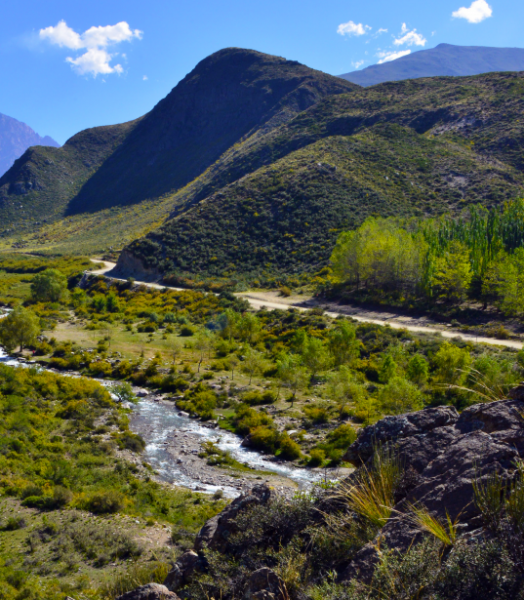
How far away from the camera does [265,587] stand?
253 inches

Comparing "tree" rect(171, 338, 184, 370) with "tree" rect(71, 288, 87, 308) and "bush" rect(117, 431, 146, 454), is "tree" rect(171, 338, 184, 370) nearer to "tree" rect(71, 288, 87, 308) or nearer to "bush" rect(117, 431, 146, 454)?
"bush" rect(117, 431, 146, 454)

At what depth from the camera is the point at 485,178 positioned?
233 feet

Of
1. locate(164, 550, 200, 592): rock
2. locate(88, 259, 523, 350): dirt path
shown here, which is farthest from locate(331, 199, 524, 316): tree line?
locate(164, 550, 200, 592): rock

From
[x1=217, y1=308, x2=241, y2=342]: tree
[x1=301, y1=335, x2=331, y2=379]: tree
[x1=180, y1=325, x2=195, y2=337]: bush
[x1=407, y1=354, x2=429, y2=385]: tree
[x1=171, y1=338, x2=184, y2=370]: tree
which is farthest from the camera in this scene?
[x1=180, y1=325, x2=195, y2=337]: bush


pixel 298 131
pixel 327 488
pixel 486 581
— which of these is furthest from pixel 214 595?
pixel 298 131

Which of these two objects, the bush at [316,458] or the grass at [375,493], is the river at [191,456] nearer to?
the bush at [316,458]

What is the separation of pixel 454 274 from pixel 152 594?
42.7m

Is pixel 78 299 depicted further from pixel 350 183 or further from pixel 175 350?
pixel 350 183

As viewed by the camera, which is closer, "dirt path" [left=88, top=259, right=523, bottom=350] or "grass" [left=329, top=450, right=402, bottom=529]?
"grass" [left=329, top=450, right=402, bottom=529]

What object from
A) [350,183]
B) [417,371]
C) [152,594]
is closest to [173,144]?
[350,183]

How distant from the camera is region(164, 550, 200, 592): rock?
812 centimetres

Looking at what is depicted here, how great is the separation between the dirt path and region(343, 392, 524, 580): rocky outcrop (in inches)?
1131

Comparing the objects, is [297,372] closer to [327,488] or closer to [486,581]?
[327,488]

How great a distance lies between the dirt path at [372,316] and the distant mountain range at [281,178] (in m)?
8.83
